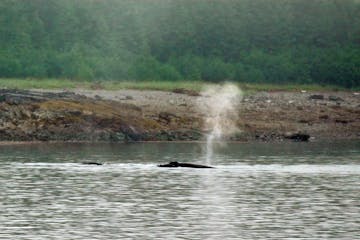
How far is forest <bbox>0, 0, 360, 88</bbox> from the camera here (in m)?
113

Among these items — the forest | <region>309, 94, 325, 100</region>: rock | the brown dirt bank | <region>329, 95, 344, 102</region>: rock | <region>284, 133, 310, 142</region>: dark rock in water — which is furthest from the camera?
the forest

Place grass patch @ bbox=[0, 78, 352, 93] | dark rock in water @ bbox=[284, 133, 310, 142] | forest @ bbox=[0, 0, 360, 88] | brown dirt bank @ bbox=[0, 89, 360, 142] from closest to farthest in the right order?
1. brown dirt bank @ bbox=[0, 89, 360, 142]
2. dark rock in water @ bbox=[284, 133, 310, 142]
3. grass patch @ bbox=[0, 78, 352, 93]
4. forest @ bbox=[0, 0, 360, 88]

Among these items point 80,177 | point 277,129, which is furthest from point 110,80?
point 80,177

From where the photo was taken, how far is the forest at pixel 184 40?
372 feet

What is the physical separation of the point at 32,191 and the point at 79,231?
11.7 metres

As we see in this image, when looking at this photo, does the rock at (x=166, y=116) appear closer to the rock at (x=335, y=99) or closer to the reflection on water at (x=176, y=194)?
the reflection on water at (x=176, y=194)

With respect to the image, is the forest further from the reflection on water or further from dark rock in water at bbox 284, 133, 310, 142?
the reflection on water

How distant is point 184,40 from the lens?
430 ft

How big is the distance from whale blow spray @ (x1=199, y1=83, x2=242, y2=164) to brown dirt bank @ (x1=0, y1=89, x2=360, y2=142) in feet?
1.99

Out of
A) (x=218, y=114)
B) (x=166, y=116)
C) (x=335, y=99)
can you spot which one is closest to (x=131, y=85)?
(x=218, y=114)

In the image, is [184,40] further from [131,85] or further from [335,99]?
[335,99]

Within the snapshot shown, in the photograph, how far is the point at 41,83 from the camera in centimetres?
9969

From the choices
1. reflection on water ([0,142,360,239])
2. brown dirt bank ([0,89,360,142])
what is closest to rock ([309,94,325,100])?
brown dirt bank ([0,89,360,142])

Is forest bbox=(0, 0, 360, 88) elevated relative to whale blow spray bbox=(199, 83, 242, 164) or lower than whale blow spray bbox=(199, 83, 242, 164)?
elevated
